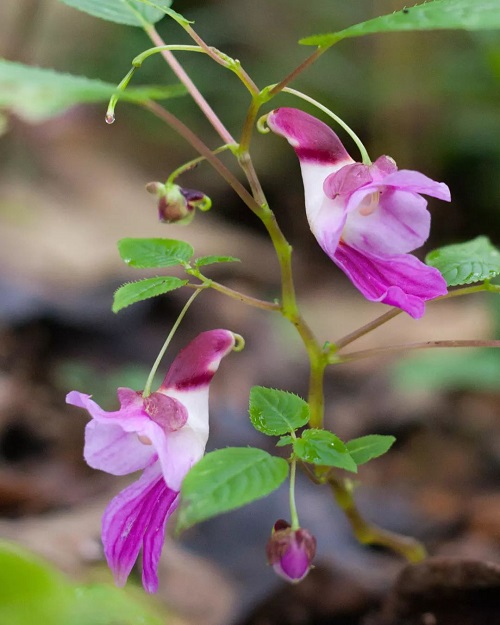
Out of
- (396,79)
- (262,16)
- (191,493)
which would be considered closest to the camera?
(191,493)

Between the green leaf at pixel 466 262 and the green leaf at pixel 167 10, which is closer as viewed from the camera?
the green leaf at pixel 167 10

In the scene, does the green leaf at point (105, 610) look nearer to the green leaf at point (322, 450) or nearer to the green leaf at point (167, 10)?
the green leaf at point (322, 450)

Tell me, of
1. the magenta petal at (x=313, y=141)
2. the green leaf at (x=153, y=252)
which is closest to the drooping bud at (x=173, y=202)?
the green leaf at (x=153, y=252)

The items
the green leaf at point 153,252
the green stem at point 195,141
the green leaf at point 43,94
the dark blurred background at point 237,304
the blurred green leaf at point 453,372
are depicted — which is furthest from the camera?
the blurred green leaf at point 453,372

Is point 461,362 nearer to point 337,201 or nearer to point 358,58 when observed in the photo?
point 337,201

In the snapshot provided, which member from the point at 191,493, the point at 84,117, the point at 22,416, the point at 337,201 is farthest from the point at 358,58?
the point at 191,493

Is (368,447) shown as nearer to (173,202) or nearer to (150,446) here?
(150,446)

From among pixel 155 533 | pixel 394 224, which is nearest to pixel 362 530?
pixel 155 533
